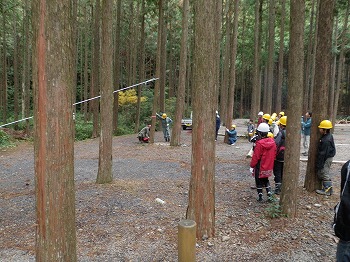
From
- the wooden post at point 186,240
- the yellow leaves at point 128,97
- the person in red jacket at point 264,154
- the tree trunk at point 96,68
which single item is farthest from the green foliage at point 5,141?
the wooden post at point 186,240

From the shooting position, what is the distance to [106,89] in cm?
733

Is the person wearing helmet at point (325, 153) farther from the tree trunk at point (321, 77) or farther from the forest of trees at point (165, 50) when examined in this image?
the forest of trees at point (165, 50)

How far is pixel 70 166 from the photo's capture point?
10.0 feet

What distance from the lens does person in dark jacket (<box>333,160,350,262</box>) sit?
8.02 feet

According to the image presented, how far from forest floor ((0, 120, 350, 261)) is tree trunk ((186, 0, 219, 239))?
0.53 m

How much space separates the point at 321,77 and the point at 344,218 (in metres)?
5.16

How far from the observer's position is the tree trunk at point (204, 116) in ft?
14.7

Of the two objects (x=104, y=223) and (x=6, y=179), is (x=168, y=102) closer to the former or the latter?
(x=6, y=179)

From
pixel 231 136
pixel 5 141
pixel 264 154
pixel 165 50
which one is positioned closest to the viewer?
pixel 264 154

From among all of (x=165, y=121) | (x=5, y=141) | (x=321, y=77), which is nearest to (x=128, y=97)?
(x=165, y=121)

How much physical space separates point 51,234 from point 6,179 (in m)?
8.01

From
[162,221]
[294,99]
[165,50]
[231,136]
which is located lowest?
[162,221]

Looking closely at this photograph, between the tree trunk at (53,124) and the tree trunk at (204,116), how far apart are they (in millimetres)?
2149

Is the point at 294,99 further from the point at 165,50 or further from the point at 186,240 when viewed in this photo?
the point at 165,50
